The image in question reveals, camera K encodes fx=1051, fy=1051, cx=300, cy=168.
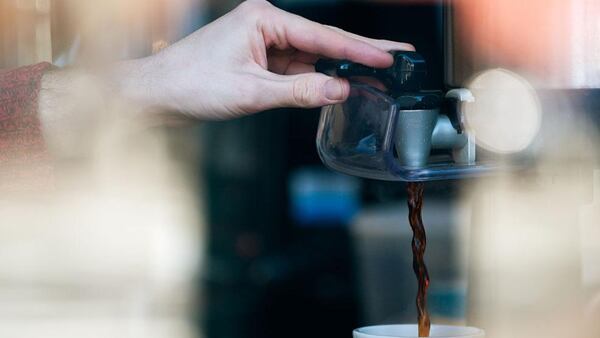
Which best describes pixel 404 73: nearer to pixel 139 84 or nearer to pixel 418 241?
pixel 418 241

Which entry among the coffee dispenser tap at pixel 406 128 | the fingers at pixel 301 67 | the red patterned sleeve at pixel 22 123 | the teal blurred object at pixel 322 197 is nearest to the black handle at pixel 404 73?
the coffee dispenser tap at pixel 406 128

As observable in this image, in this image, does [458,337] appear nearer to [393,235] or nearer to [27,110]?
[27,110]

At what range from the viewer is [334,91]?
0.89 meters

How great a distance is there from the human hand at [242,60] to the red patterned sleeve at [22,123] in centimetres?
16

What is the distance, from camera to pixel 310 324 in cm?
152

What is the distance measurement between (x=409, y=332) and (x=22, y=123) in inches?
22.3

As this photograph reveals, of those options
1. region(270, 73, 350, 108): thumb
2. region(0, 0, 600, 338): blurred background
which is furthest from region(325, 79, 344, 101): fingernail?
region(0, 0, 600, 338): blurred background

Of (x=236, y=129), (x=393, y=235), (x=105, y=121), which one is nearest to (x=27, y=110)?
(x=105, y=121)

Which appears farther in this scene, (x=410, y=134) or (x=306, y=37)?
(x=306, y=37)

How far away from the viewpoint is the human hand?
98cm

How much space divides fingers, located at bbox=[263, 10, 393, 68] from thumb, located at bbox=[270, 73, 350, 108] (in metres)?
0.06

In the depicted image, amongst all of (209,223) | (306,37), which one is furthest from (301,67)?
(209,223)

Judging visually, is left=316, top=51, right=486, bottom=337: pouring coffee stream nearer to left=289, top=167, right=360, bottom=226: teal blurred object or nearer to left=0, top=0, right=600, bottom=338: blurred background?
left=0, top=0, right=600, bottom=338: blurred background

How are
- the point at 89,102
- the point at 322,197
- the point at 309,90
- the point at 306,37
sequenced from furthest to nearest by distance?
the point at 322,197 < the point at 89,102 < the point at 306,37 < the point at 309,90
